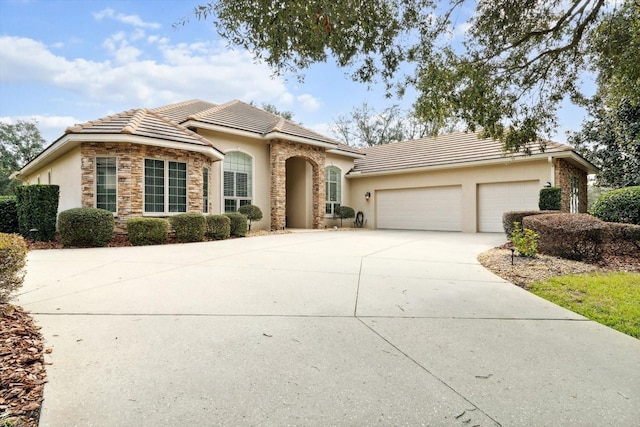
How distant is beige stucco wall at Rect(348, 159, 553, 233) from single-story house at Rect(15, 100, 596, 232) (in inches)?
1.8

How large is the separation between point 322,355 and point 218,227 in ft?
30.9

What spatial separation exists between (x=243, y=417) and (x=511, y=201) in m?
15.7

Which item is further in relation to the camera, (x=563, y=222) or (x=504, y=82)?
(x=563, y=222)

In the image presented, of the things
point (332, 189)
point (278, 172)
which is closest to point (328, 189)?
point (332, 189)

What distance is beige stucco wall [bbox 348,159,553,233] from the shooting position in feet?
46.4

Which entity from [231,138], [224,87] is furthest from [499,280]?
[224,87]

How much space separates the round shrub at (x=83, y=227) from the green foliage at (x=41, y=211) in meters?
1.01

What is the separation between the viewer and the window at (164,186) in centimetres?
1152

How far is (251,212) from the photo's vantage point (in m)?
14.3

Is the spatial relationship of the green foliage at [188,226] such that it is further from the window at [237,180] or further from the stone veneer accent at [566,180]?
the stone veneer accent at [566,180]

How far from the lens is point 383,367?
2.58 m

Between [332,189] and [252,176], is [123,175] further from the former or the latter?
[332,189]

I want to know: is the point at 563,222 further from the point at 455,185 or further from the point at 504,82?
the point at 455,185

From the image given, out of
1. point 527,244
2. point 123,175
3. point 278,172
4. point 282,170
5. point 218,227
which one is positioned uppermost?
point 282,170
